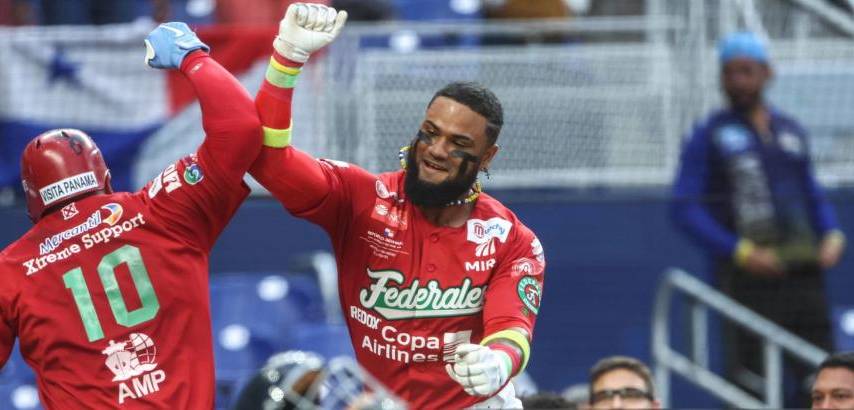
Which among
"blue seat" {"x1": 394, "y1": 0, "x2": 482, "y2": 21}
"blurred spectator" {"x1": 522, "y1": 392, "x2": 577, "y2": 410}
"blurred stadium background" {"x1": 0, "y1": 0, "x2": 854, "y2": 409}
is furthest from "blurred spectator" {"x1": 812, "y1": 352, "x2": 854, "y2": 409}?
"blue seat" {"x1": 394, "y1": 0, "x2": 482, "y2": 21}

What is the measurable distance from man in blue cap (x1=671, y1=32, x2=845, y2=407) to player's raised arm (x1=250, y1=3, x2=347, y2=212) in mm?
3521

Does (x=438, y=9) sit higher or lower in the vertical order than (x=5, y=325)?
higher

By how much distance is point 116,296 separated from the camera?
17.3ft

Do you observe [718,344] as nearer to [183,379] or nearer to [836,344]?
[836,344]

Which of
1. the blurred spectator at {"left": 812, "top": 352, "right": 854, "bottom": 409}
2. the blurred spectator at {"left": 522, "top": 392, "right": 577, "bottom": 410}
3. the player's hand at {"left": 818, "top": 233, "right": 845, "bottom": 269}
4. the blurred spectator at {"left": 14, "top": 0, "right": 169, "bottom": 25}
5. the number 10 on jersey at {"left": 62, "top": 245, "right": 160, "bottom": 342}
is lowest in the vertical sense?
the number 10 on jersey at {"left": 62, "top": 245, "right": 160, "bottom": 342}

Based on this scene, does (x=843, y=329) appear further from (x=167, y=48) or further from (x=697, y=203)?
(x=167, y=48)

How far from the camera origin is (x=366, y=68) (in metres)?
8.94

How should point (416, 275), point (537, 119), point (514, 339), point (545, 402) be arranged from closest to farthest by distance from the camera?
point (514, 339)
point (416, 275)
point (545, 402)
point (537, 119)

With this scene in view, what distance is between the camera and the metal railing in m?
7.94

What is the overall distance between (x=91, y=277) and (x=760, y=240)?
4.04 meters

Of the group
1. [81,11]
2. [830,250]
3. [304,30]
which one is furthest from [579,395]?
[81,11]

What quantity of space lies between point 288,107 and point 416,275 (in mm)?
699

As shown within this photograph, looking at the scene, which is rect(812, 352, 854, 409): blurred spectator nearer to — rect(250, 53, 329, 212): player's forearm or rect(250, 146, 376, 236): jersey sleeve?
rect(250, 146, 376, 236): jersey sleeve

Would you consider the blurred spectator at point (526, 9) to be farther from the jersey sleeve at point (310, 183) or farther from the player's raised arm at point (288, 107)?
the player's raised arm at point (288, 107)
